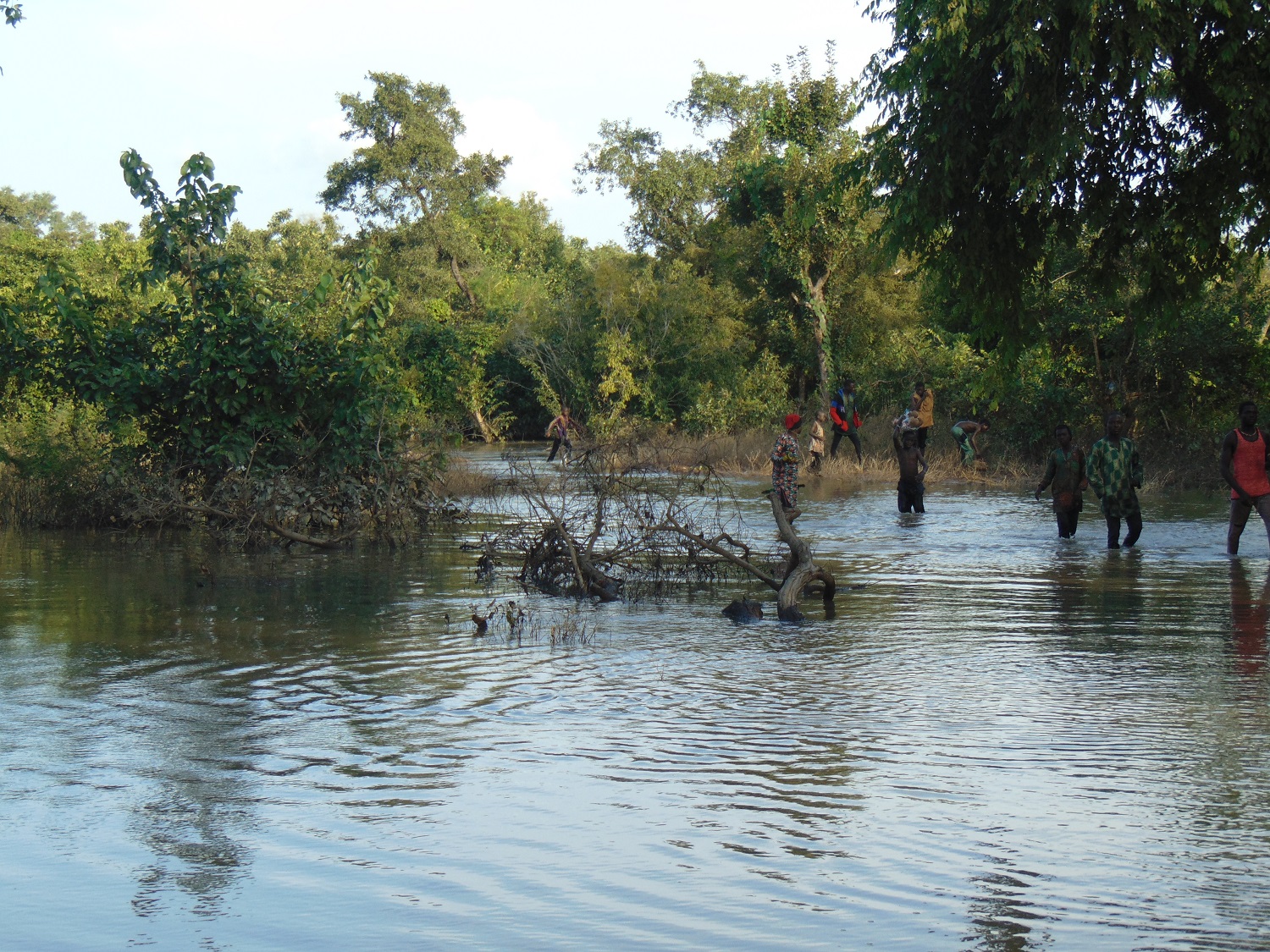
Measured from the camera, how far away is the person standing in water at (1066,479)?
17094 millimetres

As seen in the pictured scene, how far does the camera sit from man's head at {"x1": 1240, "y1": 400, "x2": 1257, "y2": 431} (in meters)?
14.5

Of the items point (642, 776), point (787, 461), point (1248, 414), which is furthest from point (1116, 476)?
point (642, 776)

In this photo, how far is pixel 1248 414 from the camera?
47.7 ft

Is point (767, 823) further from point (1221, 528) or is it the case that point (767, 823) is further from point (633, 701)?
point (1221, 528)

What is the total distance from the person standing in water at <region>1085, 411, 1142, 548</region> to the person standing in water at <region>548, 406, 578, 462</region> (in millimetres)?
5976

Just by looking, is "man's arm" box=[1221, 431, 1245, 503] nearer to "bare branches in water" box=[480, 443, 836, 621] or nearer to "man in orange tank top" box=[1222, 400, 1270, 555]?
"man in orange tank top" box=[1222, 400, 1270, 555]

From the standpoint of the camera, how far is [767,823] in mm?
5957

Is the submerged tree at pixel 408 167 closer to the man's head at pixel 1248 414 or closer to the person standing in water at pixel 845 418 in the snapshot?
Answer: the person standing in water at pixel 845 418

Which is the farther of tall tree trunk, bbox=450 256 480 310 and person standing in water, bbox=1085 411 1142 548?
tall tree trunk, bbox=450 256 480 310

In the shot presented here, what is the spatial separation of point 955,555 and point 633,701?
840 cm

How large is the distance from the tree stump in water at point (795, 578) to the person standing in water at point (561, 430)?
225cm

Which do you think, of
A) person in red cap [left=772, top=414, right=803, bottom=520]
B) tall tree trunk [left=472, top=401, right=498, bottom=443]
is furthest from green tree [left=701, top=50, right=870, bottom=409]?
person in red cap [left=772, top=414, right=803, bottom=520]

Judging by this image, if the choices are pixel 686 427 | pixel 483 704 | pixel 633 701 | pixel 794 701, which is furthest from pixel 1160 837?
pixel 686 427

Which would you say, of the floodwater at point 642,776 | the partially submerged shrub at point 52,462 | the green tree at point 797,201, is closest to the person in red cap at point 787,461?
the floodwater at point 642,776
